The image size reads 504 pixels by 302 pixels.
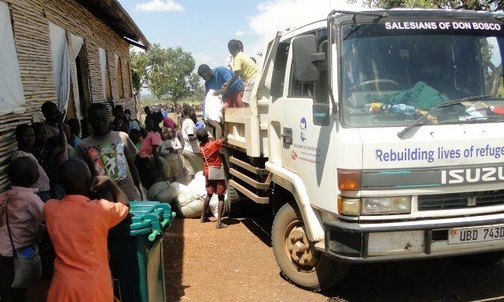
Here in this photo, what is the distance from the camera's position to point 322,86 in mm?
3598

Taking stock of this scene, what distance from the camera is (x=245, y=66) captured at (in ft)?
19.9

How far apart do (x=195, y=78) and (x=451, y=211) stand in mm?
58548

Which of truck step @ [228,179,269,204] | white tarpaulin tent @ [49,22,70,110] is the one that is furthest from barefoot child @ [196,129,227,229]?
white tarpaulin tent @ [49,22,70,110]

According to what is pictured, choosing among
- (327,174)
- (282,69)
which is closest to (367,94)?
(327,174)

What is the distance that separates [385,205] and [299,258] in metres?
1.21

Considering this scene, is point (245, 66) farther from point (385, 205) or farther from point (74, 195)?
point (74, 195)

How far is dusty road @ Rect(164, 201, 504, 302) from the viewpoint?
13.0 ft

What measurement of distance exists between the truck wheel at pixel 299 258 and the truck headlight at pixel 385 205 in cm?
80

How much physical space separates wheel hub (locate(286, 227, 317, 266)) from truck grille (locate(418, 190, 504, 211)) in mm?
1137

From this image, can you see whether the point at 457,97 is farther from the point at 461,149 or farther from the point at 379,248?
the point at 379,248

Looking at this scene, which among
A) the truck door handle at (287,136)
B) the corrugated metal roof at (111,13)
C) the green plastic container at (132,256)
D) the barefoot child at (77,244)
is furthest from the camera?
the corrugated metal roof at (111,13)

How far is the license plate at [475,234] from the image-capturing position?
10.4ft

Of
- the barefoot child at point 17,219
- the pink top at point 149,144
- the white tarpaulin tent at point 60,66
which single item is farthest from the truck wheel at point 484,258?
the white tarpaulin tent at point 60,66

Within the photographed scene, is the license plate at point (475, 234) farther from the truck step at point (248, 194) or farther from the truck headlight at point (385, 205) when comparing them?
the truck step at point (248, 194)
